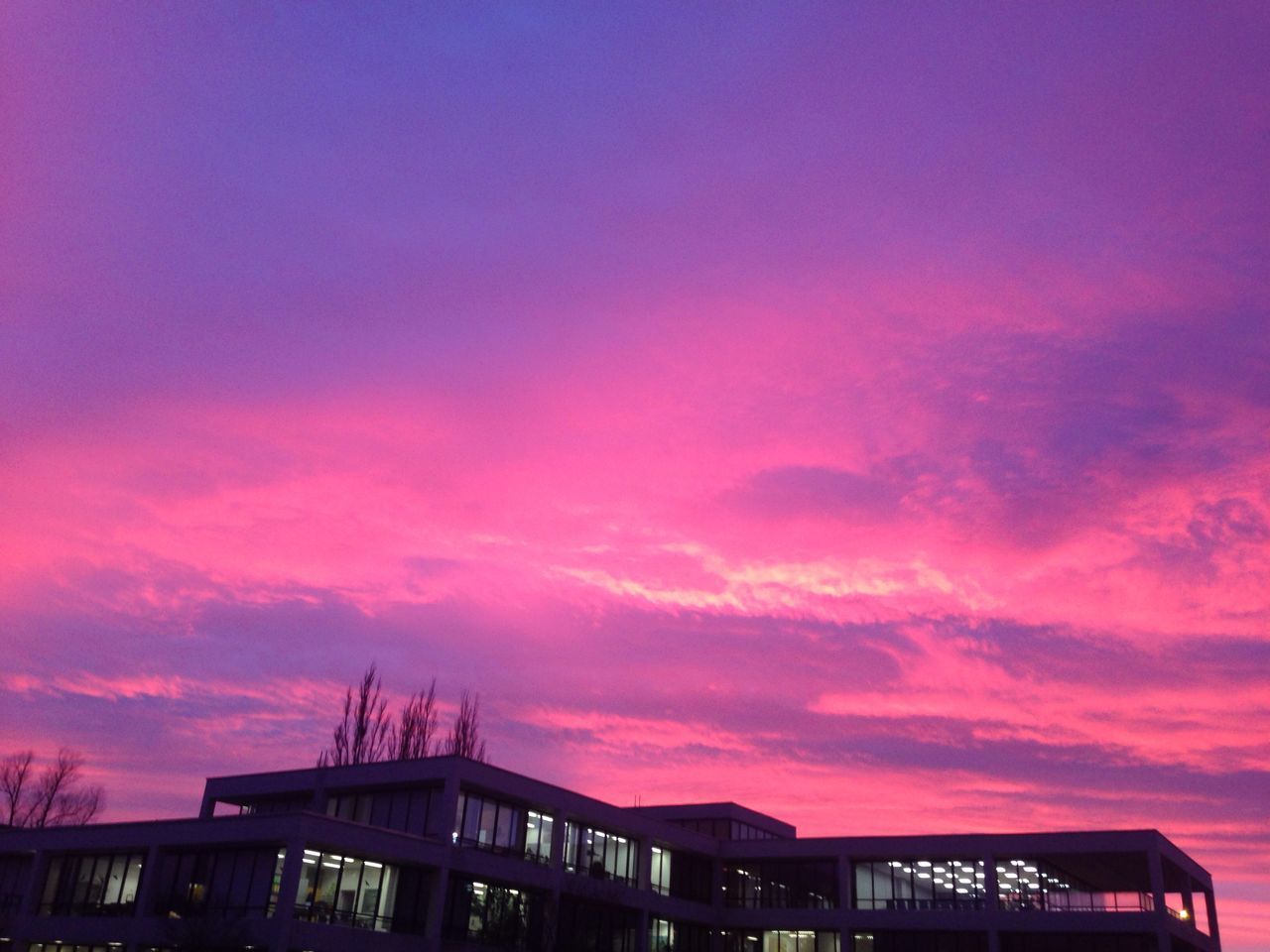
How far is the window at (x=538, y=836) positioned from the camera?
59281 millimetres

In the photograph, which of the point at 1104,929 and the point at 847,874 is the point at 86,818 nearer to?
the point at 847,874

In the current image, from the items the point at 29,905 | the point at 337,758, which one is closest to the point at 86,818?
the point at 337,758

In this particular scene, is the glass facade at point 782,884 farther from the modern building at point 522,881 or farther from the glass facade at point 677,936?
the glass facade at point 677,936

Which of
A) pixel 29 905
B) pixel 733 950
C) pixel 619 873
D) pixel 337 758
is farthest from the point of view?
pixel 337 758

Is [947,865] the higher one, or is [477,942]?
[947,865]

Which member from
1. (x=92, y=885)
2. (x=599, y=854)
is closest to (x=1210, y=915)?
(x=599, y=854)

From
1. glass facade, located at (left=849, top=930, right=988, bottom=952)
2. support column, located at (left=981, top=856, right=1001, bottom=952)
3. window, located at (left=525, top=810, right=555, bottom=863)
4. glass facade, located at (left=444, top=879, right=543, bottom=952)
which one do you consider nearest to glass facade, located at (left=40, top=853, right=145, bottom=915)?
glass facade, located at (left=444, top=879, right=543, bottom=952)

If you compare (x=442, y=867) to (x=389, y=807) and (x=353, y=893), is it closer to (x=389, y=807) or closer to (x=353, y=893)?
(x=353, y=893)

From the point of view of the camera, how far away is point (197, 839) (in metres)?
51.7

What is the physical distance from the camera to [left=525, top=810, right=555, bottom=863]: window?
59.3 metres

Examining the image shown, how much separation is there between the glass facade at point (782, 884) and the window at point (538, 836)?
61.3ft

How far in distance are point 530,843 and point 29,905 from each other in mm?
26146

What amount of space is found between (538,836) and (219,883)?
16.9 m

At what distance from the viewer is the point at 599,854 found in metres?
64.8
